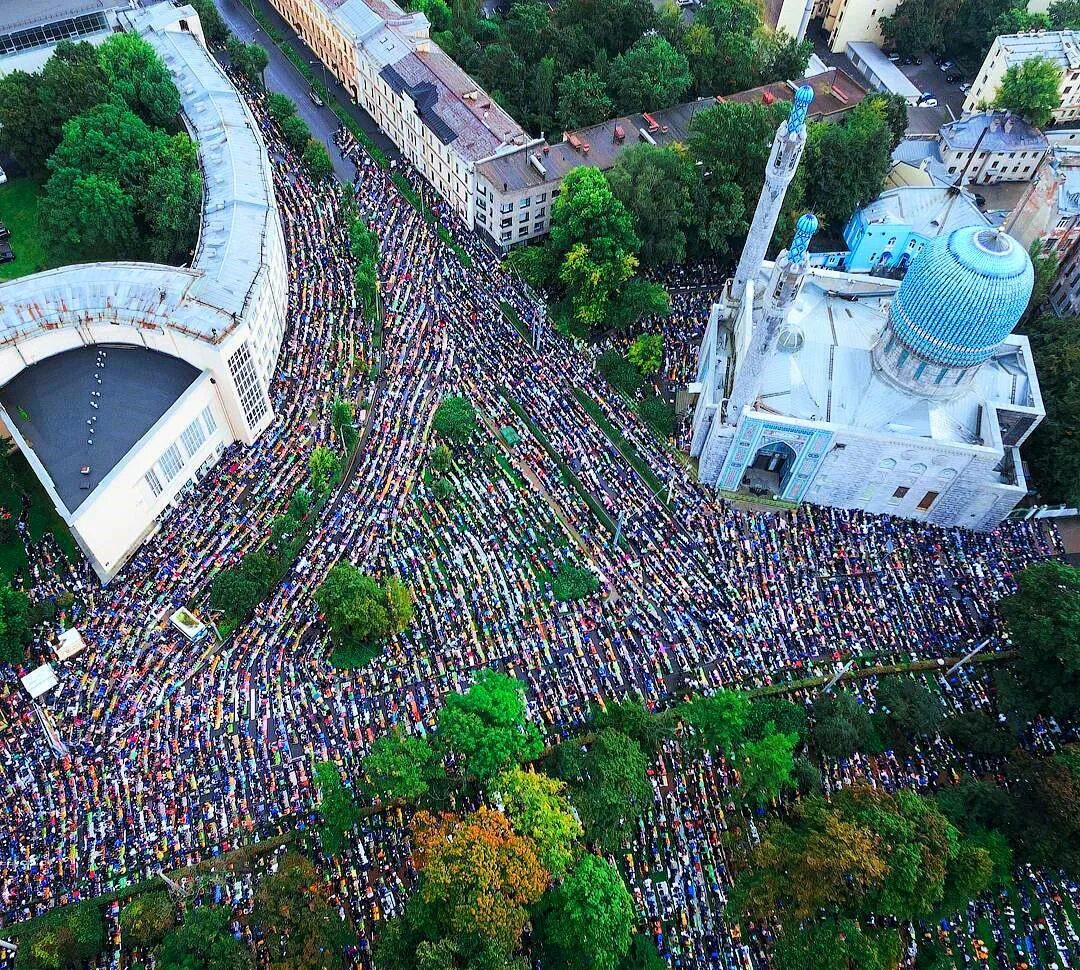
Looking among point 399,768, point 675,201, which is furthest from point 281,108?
point 399,768

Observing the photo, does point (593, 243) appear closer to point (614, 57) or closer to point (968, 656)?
point (614, 57)

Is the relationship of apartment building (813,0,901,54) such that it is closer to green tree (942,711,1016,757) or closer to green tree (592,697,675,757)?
green tree (942,711,1016,757)

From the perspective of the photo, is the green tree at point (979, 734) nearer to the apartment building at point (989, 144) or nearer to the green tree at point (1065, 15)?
the apartment building at point (989, 144)

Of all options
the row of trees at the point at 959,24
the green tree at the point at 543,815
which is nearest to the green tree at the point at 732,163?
the row of trees at the point at 959,24

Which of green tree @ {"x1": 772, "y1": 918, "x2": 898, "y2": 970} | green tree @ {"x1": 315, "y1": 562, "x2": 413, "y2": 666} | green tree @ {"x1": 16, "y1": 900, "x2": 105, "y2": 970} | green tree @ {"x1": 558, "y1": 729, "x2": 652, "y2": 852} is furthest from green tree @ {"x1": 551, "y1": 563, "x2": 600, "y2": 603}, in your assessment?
green tree @ {"x1": 16, "y1": 900, "x2": 105, "y2": 970}

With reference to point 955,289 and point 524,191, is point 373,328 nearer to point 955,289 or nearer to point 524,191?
point 524,191

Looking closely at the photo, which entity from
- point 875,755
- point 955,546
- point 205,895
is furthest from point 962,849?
point 205,895
